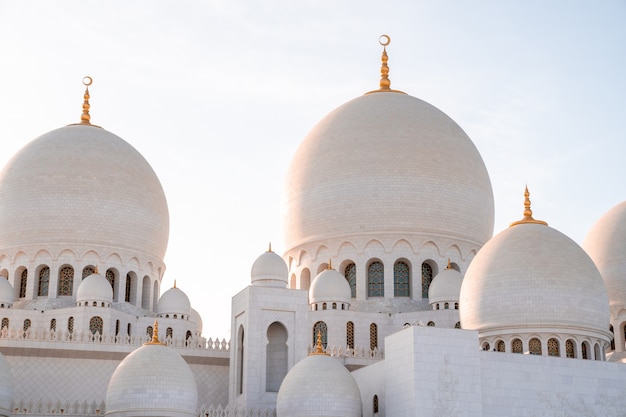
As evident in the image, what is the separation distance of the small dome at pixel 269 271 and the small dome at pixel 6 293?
24.7ft

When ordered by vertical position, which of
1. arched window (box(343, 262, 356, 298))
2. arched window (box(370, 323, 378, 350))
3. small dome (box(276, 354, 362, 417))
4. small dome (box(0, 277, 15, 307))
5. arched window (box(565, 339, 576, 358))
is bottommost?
small dome (box(276, 354, 362, 417))

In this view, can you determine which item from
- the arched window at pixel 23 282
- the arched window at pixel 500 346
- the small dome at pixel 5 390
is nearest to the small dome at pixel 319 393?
the arched window at pixel 500 346

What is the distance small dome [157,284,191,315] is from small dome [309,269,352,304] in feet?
13.2

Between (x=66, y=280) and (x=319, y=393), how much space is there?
11.5 m

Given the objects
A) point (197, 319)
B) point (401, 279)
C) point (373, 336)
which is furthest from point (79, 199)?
point (401, 279)

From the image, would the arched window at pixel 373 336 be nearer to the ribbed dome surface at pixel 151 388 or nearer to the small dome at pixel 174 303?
the small dome at pixel 174 303

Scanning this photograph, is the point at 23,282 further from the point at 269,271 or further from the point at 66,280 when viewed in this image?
the point at 269,271

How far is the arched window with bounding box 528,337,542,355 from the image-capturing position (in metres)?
26.0

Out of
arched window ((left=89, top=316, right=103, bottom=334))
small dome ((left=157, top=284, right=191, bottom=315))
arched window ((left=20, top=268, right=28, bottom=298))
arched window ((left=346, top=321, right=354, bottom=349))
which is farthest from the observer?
arched window ((left=20, top=268, right=28, bottom=298))

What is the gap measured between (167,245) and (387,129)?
8253mm

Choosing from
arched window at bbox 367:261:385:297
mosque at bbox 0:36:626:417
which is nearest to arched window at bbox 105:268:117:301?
mosque at bbox 0:36:626:417

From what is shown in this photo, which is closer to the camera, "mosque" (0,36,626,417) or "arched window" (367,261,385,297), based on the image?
"mosque" (0,36,626,417)

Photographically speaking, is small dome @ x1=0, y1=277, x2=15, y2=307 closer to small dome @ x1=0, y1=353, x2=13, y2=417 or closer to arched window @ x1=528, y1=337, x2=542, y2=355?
small dome @ x1=0, y1=353, x2=13, y2=417

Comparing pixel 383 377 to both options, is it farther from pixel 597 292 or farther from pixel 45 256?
pixel 45 256
